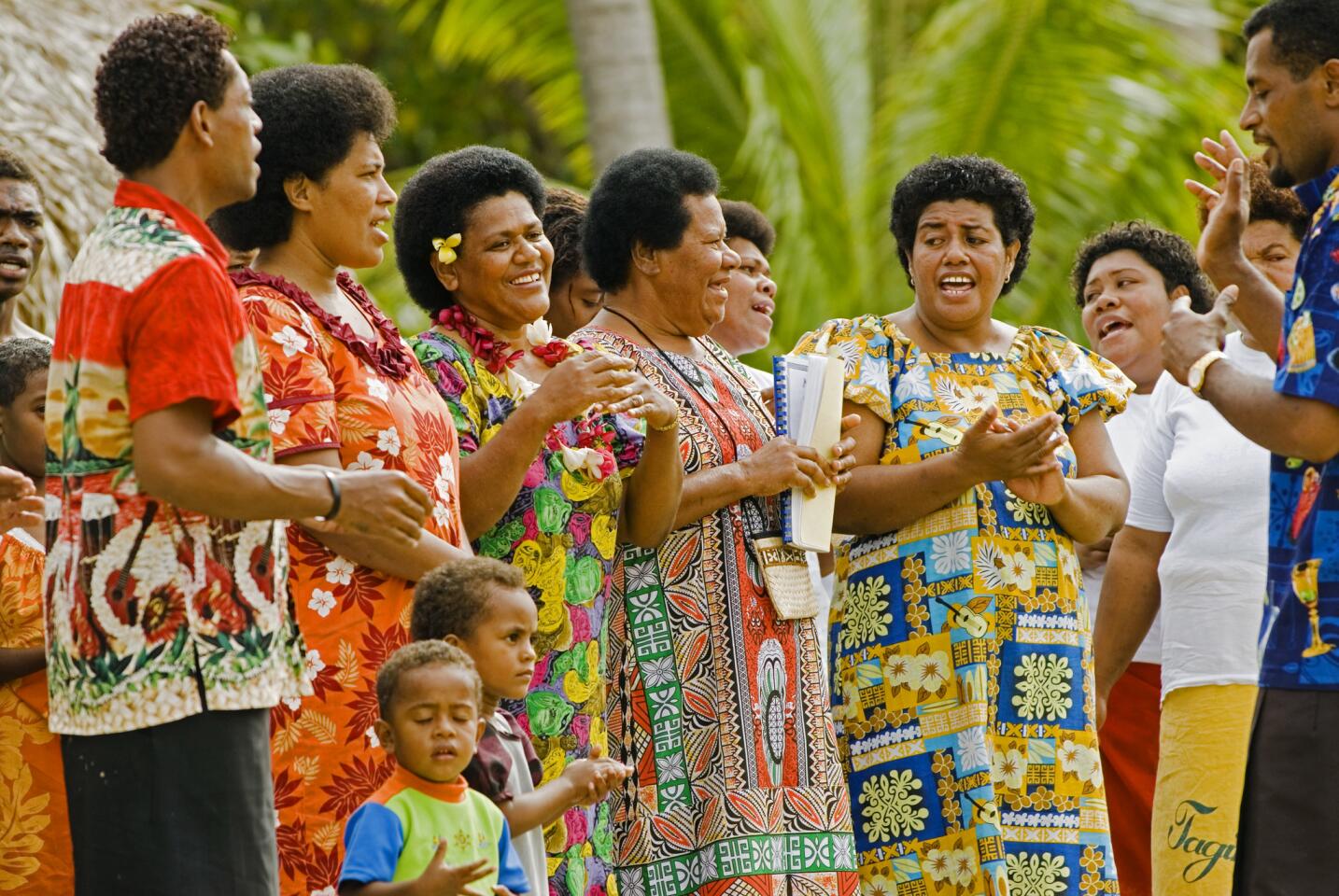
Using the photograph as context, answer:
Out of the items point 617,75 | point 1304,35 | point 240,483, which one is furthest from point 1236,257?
point 617,75

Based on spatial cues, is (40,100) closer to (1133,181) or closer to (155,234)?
(155,234)

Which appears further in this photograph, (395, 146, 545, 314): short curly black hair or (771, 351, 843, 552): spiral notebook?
(771, 351, 843, 552): spiral notebook

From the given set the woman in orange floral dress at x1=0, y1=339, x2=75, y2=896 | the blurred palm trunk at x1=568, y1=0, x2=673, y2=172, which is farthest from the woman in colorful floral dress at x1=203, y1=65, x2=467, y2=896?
the blurred palm trunk at x1=568, y1=0, x2=673, y2=172

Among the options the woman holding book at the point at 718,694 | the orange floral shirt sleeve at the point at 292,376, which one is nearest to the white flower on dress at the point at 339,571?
the orange floral shirt sleeve at the point at 292,376

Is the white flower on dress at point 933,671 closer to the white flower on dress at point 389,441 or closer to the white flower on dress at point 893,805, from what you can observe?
the white flower on dress at point 893,805

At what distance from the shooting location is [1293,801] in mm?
4070

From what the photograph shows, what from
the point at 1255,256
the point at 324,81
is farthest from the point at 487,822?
the point at 1255,256

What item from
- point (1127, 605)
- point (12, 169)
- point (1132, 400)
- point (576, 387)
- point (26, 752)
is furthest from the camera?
point (1132, 400)

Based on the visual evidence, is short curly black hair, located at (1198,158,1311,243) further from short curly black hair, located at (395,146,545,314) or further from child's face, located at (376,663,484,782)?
child's face, located at (376,663,484,782)

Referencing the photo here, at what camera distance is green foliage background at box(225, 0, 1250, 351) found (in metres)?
11.8

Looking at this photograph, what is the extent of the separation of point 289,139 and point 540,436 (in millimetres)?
891

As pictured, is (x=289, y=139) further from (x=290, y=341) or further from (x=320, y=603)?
(x=320, y=603)

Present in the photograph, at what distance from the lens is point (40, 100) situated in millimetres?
8148

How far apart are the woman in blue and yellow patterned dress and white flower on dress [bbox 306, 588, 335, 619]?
1.88 metres
